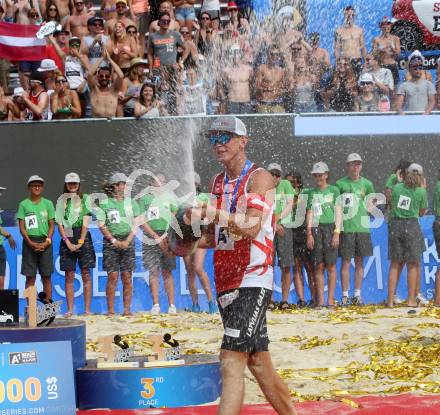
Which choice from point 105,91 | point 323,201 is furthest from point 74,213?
point 323,201

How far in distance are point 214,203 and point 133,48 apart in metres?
8.42

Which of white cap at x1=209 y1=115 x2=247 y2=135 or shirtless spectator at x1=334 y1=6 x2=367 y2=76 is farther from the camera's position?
shirtless spectator at x1=334 y1=6 x2=367 y2=76

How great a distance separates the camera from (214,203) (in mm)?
5137

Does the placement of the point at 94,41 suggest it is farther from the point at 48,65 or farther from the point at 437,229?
the point at 437,229

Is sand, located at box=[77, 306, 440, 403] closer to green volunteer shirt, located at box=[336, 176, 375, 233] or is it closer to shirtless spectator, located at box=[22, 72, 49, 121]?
green volunteer shirt, located at box=[336, 176, 375, 233]

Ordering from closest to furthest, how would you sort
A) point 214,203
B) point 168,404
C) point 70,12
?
1. point 214,203
2. point 168,404
3. point 70,12

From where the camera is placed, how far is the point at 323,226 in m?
12.0

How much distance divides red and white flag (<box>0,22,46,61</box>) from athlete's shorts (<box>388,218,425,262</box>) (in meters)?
5.74

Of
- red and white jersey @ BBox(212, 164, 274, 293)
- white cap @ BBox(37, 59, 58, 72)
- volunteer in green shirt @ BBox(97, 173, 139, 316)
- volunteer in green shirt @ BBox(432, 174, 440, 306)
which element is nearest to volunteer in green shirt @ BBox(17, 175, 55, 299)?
volunteer in green shirt @ BBox(97, 173, 139, 316)

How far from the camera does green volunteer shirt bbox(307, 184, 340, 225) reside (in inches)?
470

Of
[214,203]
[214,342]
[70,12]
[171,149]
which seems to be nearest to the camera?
[214,203]

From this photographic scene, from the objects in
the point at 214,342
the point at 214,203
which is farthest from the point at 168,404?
the point at 214,342

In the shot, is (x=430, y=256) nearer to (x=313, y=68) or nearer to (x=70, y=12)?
(x=313, y=68)

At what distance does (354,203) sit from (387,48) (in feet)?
8.67
